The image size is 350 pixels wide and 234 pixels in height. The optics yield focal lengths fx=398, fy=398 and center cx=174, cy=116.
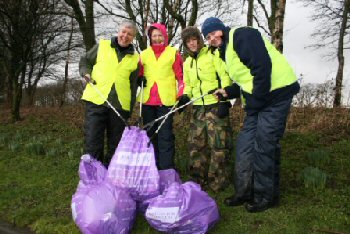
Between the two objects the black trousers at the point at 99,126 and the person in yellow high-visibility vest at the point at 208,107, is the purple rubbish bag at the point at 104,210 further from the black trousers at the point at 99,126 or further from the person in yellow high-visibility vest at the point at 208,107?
the person in yellow high-visibility vest at the point at 208,107

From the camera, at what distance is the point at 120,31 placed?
449 centimetres

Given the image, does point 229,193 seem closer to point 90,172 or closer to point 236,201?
point 236,201

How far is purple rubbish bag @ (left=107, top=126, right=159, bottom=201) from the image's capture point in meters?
3.51

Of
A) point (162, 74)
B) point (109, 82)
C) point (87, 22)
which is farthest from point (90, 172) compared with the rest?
point (87, 22)

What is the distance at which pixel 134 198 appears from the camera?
11.7ft

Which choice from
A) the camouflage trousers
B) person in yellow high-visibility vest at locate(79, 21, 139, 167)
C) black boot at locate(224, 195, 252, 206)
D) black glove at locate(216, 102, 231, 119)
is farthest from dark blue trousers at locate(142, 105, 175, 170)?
black boot at locate(224, 195, 252, 206)

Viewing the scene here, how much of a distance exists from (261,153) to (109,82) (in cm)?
186

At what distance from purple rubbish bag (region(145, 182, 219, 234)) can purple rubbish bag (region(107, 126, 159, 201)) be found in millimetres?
176

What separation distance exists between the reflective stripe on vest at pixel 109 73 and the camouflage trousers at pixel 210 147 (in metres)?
0.84

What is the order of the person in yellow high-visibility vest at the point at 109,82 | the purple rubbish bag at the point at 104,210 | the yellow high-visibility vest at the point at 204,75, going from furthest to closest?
the person in yellow high-visibility vest at the point at 109,82
the yellow high-visibility vest at the point at 204,75
the purple rubbish bag at the point at 104,210

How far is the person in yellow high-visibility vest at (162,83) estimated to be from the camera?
4617 mm

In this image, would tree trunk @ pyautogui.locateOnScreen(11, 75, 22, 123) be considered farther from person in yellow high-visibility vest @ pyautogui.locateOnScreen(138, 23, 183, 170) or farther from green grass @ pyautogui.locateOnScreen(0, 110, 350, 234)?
person in yellow high-visibility vest @ pyautogui.locateOnScreen(138, 23, 183, 170)

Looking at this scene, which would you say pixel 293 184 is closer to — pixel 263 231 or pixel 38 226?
pixel 263 231

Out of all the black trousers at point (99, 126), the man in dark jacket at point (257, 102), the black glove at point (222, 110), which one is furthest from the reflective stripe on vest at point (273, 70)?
the black trousers at point (99, 126)
